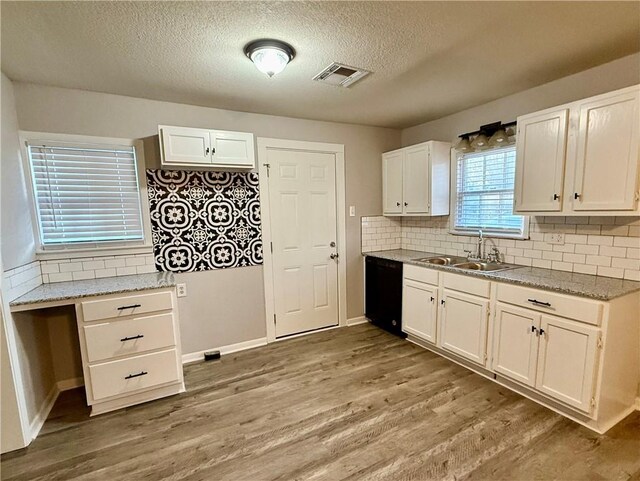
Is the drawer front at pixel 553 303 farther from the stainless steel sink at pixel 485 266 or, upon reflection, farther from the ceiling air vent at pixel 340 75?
the ceiling air vent at pixel 340 75

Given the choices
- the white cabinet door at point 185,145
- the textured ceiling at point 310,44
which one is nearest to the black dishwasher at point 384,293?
the textured ceiling at point 310,44

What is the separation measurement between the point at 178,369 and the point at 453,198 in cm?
305

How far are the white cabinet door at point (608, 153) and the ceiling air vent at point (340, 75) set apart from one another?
1.50 meters

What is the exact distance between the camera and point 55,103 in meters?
2.40

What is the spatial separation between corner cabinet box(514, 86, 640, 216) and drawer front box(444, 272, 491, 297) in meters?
0.65

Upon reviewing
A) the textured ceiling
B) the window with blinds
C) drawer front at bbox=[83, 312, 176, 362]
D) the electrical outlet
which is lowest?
drawer front at bbox=[83, 312, 176, 362]

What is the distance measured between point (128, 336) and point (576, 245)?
3384 mm

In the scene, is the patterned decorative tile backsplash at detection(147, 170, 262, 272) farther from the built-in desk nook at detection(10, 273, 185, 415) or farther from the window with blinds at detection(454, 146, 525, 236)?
the window with blinds at detection(454, 146, 525, 236)

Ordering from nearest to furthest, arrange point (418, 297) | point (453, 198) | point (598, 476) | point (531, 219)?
point (598, 476)
point (531, 219)
point (418, 297)
point (453, 198)

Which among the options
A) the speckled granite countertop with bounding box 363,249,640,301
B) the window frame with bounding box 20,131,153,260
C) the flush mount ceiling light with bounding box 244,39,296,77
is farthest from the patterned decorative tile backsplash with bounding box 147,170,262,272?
the speckled granite countertop with bounding box 363,249,640,301

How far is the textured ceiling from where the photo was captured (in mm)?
1533

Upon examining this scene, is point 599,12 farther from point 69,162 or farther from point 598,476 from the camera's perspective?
point 69,162

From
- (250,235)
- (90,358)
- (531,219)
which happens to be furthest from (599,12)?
(90,358)

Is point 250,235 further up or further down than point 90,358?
further up
